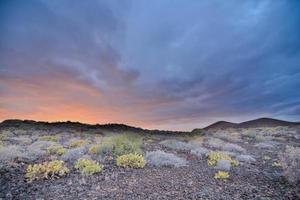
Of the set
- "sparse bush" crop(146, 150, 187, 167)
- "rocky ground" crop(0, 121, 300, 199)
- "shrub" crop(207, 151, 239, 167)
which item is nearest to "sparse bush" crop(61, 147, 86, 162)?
"rocky ground" crop(0, 121, 300, 199)

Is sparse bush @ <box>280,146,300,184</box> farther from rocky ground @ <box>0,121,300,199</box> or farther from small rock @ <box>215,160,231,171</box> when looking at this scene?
small rock @ <box>215,160,231,171</box>

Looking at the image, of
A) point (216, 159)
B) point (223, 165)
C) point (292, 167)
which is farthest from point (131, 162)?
point (292, 167)

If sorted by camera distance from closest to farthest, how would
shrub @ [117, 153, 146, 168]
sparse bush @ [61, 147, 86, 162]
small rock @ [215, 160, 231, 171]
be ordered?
1. shrub @ [117, 153, 146, 168]
2. small rock @ [215, 160, 231, 171]
3. sparse bush @ [61, 147, 86, 162]

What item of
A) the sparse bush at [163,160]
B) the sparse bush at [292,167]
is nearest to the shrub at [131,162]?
the sparse bush at [163,160]

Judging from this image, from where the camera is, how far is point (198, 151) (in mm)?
14398

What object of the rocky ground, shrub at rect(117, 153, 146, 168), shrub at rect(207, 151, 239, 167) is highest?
shrub at rect(207, 151, 239, 167)

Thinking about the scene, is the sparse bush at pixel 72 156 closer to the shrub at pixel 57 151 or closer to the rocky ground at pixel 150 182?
the rocky ground at pixel 150 182

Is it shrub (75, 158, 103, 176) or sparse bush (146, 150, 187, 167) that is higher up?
sparse bush (146, 150, 187, 167)

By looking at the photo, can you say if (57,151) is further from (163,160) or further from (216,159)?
(216,159)

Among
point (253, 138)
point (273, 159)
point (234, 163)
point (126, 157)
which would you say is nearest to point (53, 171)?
point (126, 157)

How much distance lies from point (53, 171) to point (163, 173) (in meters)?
Answer: 4.09

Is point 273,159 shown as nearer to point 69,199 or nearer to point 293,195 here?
point 293,195

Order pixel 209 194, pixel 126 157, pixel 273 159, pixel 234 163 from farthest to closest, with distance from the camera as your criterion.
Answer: pixel 273 159
pixel 234 163
pixel 126 157
pixel 209 194

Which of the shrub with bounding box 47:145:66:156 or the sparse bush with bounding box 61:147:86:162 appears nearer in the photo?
the sparse bush with bounding box 61:147:86:162
